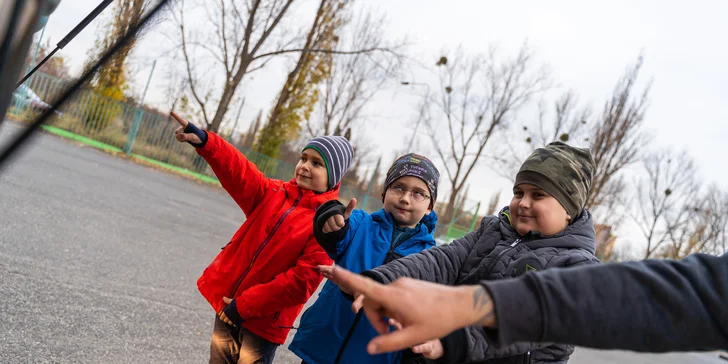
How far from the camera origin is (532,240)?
1.88m

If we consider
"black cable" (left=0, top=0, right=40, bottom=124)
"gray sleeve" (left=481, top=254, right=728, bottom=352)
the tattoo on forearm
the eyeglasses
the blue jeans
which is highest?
the eyeglasses

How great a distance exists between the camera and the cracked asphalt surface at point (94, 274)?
307 centimetres

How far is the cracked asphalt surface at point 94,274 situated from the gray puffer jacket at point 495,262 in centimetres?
114

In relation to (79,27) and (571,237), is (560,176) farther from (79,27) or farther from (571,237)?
(79,27)

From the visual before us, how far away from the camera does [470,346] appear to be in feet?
4.83

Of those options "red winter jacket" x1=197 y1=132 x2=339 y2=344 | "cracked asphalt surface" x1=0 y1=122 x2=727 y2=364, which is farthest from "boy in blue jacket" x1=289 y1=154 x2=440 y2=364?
"cracked asphalt surface" x1=0 y1=122 x2=727 y2=364

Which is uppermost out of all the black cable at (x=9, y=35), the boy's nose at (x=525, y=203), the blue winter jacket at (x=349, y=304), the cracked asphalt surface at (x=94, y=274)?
the boy's nose at (x=525, y=203)

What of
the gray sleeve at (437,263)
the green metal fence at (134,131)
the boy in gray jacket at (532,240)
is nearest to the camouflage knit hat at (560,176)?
the boy in gray jacket at (532,240)

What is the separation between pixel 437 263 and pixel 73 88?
145 cm

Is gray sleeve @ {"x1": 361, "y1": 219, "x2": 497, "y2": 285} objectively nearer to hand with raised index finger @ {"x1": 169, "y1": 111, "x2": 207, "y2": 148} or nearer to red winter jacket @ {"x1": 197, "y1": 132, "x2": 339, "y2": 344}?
red winter jacket @ {"x1": 197, "y1": 132, "x2": 339, "y2": 344}

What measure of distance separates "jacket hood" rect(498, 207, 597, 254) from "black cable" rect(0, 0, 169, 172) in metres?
1.47

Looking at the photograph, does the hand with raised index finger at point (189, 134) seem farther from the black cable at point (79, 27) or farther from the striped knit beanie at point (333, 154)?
the black cable at point (79, 27)

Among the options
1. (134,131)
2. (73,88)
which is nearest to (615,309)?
(73,88)

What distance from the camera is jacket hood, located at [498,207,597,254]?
1.82 m
